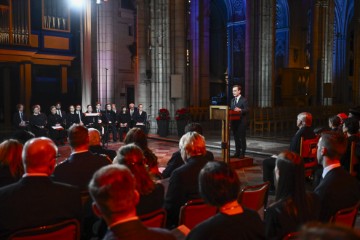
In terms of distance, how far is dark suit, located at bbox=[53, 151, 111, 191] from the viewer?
3572 mm

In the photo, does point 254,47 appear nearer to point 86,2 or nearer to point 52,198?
point 86,2

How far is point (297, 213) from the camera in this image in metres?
2.59

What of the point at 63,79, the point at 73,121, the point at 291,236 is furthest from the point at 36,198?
the point at 63,79

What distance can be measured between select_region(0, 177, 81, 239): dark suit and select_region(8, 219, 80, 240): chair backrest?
257 millimetres

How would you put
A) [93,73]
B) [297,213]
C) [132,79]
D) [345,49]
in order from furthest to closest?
[345,49] → [132,79] → [93,73] → [297,213]

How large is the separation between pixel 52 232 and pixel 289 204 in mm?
1413

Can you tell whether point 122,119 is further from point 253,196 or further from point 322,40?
point 322,40

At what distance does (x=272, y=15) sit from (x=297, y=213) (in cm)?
1828

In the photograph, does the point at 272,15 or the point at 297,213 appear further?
the point at 272,15

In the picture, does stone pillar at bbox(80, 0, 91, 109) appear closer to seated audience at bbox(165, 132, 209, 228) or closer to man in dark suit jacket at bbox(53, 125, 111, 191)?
man in dark suit jacket at bbox(53, 125, 111, 191)

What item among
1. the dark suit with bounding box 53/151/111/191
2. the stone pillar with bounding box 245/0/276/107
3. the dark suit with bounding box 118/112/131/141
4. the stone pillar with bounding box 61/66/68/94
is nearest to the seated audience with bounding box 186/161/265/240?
the dark suit with bounding box 53/151/111/191

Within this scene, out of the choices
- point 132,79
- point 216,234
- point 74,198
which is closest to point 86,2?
point 132,79

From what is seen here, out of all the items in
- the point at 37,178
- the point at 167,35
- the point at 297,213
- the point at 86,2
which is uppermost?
the point at 86,2

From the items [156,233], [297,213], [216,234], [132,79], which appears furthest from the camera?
[132,79]
